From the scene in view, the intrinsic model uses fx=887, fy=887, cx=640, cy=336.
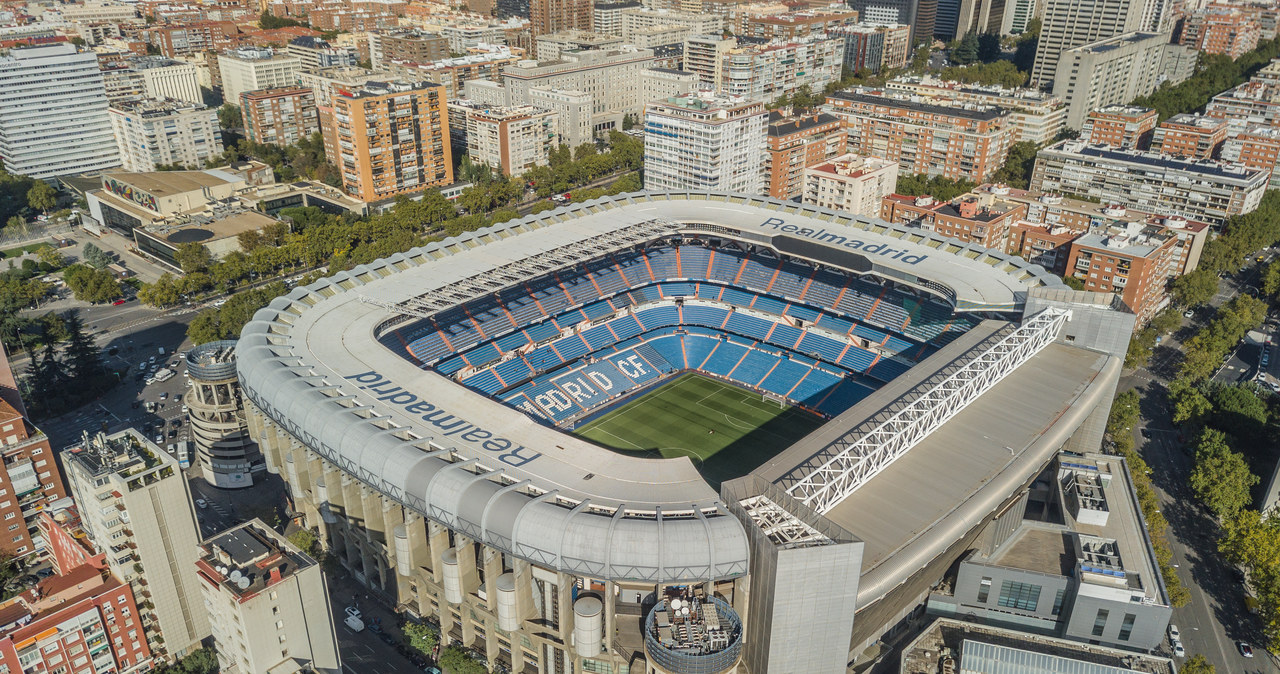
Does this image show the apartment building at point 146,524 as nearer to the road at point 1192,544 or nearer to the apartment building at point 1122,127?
the road at point 1192,544

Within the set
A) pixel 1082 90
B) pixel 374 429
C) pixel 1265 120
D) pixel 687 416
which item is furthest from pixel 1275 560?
pixel 1082 90

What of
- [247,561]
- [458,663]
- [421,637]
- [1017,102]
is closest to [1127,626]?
[458,663]

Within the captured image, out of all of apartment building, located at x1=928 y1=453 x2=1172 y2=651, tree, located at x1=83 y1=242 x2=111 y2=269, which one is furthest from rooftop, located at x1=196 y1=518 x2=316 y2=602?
tree, located at x1=83 y1=242 x2=111 y2=269

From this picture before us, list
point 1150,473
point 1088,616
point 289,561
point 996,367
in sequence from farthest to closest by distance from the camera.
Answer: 1. point 1150,473
2. point 996,367
3. point 1088,616
4. point 289,561

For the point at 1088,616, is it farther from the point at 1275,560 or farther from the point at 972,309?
the point at 972,309

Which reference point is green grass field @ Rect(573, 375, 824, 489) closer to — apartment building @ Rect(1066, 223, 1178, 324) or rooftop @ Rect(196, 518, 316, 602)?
rooftop @ Rect(196, 518, 316, 602)

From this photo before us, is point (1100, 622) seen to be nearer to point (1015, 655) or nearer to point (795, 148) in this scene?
point (1015, 655)
